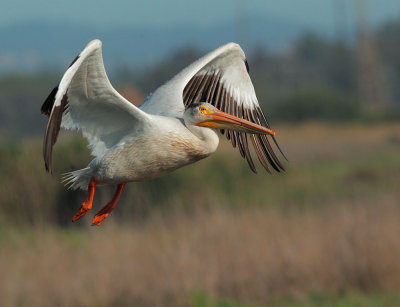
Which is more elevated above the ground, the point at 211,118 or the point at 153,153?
the point at 211,118

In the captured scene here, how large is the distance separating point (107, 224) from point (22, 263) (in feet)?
8.77

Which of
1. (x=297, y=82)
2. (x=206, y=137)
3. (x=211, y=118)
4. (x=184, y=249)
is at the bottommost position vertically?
(x=297, y=82)

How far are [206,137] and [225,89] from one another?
5.19ft

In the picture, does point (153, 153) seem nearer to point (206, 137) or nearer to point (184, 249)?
point (206, 137)

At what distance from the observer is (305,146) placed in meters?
44.2

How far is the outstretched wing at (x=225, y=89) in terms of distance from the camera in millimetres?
5551

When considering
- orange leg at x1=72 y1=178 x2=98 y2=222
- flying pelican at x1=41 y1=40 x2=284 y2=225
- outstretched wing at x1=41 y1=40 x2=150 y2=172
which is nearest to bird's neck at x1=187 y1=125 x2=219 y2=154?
flying pelican at x1=41 y1=40 x2=284 y2=225

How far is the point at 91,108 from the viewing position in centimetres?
469

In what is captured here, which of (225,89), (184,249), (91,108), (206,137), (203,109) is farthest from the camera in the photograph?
(184,249)

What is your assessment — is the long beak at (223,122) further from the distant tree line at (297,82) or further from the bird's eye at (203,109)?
the distant tree line at (297,82)

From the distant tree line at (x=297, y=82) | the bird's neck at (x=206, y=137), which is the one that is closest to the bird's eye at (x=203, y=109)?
the bird's neck at (x=206, y=137)

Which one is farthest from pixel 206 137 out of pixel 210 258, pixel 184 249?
pixel 210 258

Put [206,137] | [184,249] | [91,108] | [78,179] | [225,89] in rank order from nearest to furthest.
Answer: [206,137] < [91,108] < [78,179] < [225,89] < [184,249]

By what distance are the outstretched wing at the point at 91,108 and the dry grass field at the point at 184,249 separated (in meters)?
13.5
